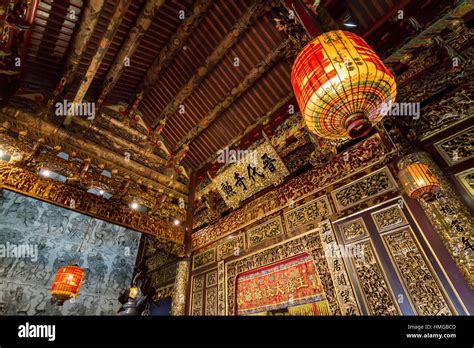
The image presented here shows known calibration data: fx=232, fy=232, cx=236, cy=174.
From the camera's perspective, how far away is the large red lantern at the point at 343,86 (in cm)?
177

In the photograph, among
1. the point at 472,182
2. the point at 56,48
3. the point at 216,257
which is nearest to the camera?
the point at 472,182

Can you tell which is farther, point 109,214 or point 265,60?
point 109,214

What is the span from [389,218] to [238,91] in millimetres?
3543

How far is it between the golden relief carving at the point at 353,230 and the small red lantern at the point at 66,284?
18.2 feet

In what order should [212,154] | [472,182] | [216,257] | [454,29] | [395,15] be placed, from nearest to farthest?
1. [472,182]
2. [454,29]
3. [395,15]
4. [216,257]
5. [212,154]

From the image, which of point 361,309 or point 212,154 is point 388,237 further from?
point 212,154

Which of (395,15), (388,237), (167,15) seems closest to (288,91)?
(395,15)

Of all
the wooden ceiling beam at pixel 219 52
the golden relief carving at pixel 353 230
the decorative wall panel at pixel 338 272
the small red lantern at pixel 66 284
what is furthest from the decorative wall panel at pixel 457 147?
the small red lantern at pixel 66 284

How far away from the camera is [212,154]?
6.12 metres

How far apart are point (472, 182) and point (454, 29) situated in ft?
5.96

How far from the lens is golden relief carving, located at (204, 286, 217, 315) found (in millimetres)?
4504

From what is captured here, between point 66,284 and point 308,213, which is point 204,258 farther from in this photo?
point 66,284

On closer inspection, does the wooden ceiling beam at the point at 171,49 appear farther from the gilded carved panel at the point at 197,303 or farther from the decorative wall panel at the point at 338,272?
the gilded carved panel at the point at 197,303

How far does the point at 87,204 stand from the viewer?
15.0ft
